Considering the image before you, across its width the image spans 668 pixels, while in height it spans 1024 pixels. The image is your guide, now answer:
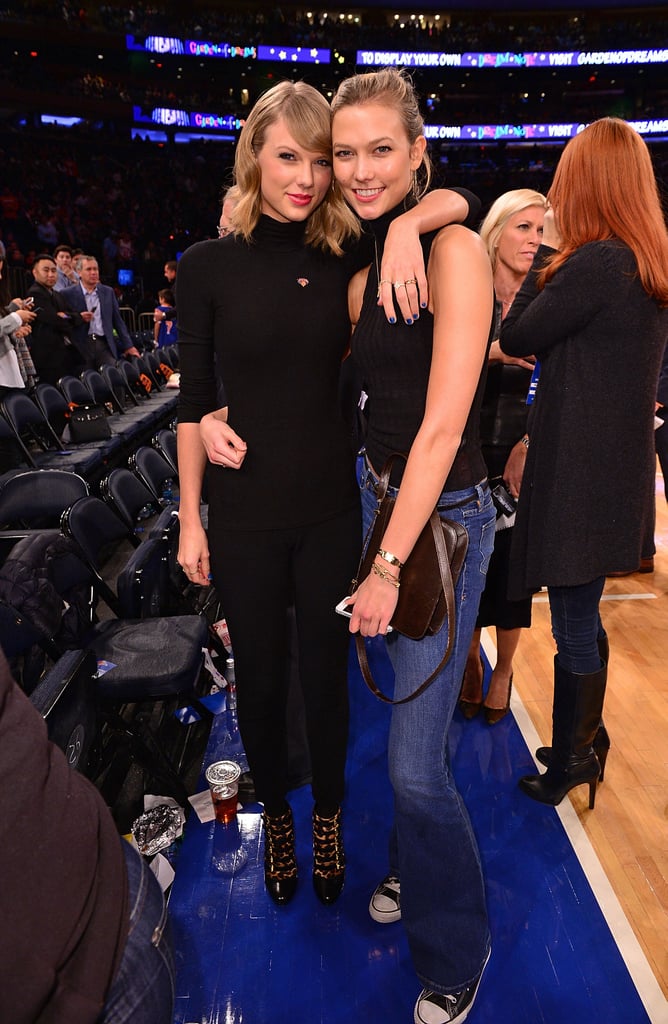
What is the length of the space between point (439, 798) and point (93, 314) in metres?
7.77

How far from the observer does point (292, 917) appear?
75.0 inches

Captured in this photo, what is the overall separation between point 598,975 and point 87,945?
1468mm

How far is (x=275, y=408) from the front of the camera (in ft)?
5.11

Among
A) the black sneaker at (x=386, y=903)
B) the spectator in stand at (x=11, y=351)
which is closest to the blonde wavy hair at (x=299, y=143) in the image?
the black sneaker at (x=386, y=903)

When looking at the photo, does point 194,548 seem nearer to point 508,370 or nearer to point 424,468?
point 424,468

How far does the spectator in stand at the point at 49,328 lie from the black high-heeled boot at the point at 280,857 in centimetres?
630

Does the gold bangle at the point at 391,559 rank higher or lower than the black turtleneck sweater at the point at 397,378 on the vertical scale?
lower

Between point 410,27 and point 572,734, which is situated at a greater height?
point 410,27

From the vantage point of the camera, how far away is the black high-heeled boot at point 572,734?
2.04m

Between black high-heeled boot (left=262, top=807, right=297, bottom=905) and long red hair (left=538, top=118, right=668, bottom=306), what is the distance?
1.66m

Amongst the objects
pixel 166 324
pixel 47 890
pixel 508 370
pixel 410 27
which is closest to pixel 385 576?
pixel 47 890

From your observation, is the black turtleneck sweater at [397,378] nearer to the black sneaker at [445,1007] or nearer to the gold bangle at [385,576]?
the gold bangle at [385,576]

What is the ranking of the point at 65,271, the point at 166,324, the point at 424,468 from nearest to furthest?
the point at 424,468
the point at 65,271
the point at 166,324

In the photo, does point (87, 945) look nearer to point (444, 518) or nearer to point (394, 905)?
point (444, 518)
